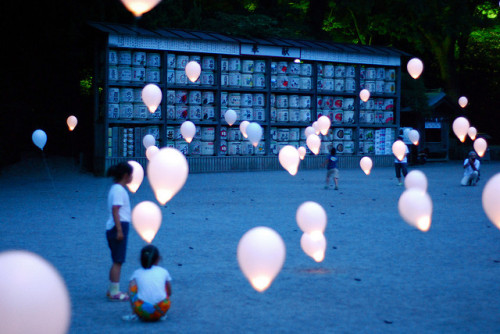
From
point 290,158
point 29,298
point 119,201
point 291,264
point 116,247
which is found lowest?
point 291,264

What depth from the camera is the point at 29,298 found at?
11.2 ft

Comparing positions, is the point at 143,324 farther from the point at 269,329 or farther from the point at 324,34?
the point at 324,34

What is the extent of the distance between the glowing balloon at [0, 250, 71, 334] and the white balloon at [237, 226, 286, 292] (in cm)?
189

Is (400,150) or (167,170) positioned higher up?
(167,170)

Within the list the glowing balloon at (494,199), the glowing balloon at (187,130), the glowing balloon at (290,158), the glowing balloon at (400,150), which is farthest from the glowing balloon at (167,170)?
the glowing balloon at (400,150)

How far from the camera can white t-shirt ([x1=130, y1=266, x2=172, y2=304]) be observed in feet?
18.4

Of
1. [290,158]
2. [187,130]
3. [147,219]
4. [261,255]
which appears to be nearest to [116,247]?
[147,219]

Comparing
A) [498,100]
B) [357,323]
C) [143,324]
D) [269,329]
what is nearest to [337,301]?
[357,323]

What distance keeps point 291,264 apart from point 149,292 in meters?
2.77

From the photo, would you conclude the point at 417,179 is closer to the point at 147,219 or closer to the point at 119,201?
the point at 147,219

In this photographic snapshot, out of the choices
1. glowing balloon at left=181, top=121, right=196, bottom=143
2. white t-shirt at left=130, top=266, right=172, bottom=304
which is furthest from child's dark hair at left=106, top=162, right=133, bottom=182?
glowing balloon at left=181, top=121, right=196, bottom=143

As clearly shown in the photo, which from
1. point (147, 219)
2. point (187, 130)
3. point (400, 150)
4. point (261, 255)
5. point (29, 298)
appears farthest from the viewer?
point (400, 150)

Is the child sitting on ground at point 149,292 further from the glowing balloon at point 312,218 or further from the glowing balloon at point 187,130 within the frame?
the glowing balloon at point 187,130

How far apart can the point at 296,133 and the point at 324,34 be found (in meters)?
12.3
